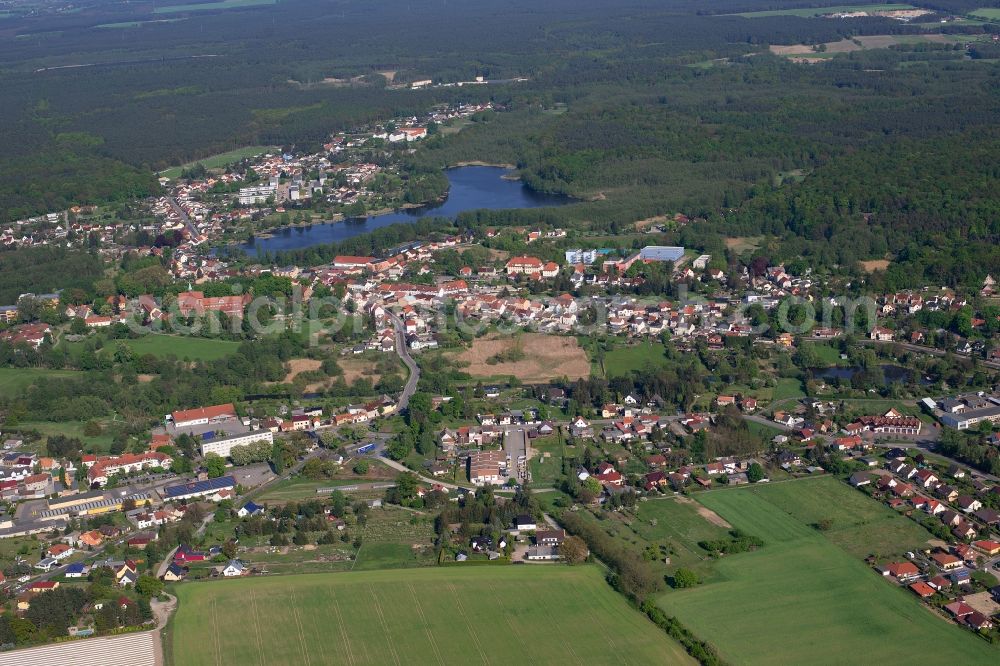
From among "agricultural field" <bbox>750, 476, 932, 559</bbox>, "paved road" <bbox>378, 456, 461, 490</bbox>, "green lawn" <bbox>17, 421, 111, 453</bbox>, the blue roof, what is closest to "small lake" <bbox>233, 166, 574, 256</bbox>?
"green lawn" <bbox>17, 421, 111, 453</bbox>

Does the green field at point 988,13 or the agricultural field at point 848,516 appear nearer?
the agricultural field at point 848,516

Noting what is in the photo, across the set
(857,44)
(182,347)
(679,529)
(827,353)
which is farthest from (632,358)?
(857,44)

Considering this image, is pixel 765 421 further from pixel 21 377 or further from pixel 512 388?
A: pixel 21 377

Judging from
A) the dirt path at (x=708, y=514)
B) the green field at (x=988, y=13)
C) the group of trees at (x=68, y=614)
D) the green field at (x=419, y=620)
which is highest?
the green field at (x=988, y=13)

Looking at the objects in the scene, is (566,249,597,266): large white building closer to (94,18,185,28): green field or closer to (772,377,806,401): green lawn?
(772,377,806,401): green lawn

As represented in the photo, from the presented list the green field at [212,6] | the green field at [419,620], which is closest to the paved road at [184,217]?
the green field at [419,620]

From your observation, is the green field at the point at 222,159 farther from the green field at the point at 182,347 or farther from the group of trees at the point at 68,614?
the group of trees at the point at 68,614

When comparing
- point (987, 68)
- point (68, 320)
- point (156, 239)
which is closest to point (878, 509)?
point (68, 320)
